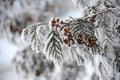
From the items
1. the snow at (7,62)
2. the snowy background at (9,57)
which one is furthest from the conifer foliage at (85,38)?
the snow at (7,62)

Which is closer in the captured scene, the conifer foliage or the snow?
the conifer foliage

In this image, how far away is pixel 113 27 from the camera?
1682mm

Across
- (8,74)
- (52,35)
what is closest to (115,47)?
(52,35)

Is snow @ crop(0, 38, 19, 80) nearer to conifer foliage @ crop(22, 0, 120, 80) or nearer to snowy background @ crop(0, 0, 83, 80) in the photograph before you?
snowy background @ crop(0, 0, 83, 80)

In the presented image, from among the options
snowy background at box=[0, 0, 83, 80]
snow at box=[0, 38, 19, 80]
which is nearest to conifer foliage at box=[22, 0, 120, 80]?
snowy background at box=[0, 0, 83, 80]

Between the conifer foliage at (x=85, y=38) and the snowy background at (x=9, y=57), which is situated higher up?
the snowy background at (x=9, y=57)

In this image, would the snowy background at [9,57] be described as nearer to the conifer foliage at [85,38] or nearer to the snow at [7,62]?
the snow at [7,62]

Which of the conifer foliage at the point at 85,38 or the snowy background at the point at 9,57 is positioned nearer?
the conifer foliage at the point at 85,38

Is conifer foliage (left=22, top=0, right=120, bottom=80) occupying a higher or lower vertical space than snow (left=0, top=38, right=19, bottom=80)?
lower

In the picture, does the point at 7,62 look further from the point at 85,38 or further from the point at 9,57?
the point at 85,38

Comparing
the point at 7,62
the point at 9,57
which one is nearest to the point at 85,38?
the point at 7,62

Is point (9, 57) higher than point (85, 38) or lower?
higher

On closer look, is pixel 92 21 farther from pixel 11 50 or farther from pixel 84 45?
pixel 11 50

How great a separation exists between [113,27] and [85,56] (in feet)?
0.70
